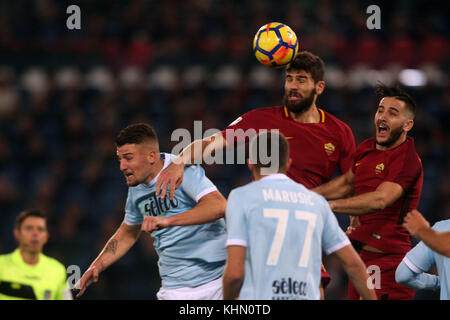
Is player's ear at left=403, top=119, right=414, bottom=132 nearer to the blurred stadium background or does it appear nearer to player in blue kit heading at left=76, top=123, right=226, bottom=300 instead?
player in blue kit heading at left=76, top=123, right=226, bottom=300

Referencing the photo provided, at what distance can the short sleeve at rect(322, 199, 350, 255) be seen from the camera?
4684 mm

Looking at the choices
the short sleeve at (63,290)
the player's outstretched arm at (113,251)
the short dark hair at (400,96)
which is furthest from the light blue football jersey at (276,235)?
the short sleeve at (63,290)

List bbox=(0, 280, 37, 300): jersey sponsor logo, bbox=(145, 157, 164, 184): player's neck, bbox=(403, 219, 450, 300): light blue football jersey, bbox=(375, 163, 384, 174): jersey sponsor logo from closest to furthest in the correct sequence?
bbox=(403, 219, 450, 300): light blue football jersey → bbox=(145, 157, 164, 184): player's neck → bbox=(375, 163, 384, 174): jersey sponsor logo → bbox=(0, 280, 37, 300): jersey sponsor logo

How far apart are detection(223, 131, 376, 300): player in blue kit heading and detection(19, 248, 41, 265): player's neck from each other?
4.69 meters

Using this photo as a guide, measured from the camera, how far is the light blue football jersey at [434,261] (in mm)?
4887

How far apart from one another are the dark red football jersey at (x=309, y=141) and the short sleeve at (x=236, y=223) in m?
1.92

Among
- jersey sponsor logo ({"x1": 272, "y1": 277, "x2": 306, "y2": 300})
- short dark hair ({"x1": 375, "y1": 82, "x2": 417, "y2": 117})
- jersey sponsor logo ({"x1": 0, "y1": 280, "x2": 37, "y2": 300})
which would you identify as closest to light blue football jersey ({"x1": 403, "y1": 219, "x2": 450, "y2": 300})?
jersey sponsor logo ({"x1": 272, "y1": 277, "x2": 306, "y2": 300})

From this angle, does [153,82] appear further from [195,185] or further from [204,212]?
[204,212]

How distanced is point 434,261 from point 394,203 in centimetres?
103

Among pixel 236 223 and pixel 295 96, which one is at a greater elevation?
pixel 295 96

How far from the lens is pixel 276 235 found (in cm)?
446

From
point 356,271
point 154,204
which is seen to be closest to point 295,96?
point 154,204

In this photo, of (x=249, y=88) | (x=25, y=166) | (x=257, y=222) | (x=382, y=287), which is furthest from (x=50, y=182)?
(x=257, y=222)

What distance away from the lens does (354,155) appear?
21.4 feet
